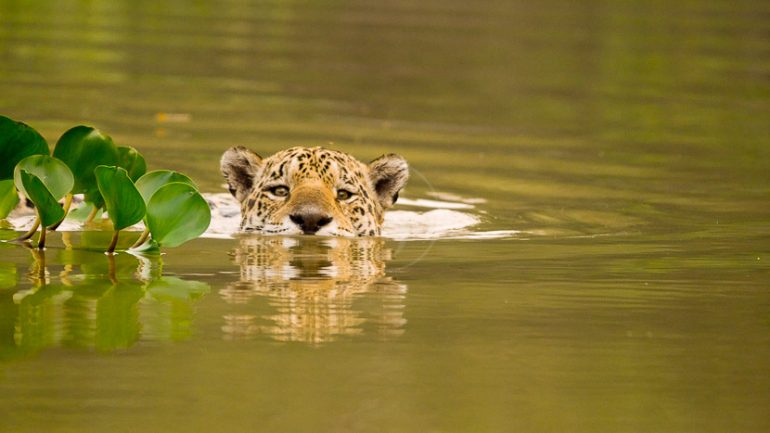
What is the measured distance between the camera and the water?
225 inches

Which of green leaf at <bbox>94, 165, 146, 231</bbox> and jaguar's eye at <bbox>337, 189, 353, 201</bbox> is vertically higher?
green leaf at <bbox>94, 165, 146, 231</bbox>

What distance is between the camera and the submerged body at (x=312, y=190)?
9.37 metres

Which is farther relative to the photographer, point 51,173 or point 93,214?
point 93,214

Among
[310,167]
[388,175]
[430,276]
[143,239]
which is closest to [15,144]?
[143,239]

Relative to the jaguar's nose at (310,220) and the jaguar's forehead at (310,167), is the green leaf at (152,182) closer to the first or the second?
the jaguar's nose at (310,220)

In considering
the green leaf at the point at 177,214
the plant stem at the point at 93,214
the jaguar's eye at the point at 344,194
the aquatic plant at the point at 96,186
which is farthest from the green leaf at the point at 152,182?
the jaguar's eye at the point at 344,194

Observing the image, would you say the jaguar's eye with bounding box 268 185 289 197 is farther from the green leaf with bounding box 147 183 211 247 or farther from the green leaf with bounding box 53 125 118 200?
the green leaf with bounding box 147 183 211 247

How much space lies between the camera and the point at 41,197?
803 centimetres

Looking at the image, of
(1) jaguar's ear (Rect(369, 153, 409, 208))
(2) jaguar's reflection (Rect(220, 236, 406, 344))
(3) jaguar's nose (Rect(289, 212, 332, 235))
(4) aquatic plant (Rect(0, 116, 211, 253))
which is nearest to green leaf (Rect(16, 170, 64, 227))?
(4) aquatic plant (Rect(0, 116, 211, 253))

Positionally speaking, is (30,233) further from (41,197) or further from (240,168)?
(240,168)

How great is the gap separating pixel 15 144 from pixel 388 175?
2.56 meters

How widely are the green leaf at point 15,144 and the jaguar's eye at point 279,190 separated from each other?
1634 millimetres

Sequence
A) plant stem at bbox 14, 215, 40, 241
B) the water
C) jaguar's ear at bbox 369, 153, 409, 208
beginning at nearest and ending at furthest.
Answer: the water, plant stem at bbox 14, 215, 40, 241, jaguar's ear at bbox 369, 153, 409, 208

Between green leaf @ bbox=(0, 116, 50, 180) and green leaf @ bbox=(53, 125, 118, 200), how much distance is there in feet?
0.39
